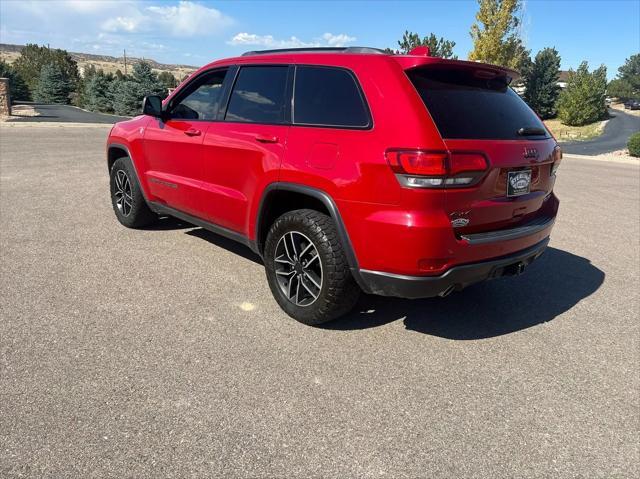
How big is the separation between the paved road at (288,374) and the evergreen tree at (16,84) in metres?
42.7

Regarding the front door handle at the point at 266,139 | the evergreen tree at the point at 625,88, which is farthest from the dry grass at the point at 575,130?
the evergreen tree at the point at 625,88

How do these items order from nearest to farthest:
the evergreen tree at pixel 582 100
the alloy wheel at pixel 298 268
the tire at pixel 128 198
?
1. the alloy wheel at pixel 298 268
2. the tire at pixel 128 198
3. the evergreen tree at pixel 582 100

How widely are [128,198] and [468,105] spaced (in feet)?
12.9

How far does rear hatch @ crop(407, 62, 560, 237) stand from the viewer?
9.18 feet

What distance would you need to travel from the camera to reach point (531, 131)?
3.29 meters

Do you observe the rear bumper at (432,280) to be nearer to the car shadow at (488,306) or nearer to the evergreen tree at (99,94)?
the car shadow at (488,306)

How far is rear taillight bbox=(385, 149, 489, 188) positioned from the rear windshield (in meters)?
0.16

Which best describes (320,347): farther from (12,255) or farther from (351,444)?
(12,255)

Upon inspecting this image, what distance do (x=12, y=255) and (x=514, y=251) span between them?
4399 mm

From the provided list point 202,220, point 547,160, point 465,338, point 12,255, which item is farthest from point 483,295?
point 12,255

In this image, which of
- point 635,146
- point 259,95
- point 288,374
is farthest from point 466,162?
point 635,146

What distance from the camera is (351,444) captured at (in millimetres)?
2297

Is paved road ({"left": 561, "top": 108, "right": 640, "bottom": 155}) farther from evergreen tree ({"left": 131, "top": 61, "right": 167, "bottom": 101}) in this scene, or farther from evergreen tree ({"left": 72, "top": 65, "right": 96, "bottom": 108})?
evergreen tree ({"left": 72, "top": 65, "right": 96, "bottom": 108})

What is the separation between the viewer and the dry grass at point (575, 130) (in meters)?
39.2
